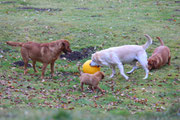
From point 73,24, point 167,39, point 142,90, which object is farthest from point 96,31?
point 142,90

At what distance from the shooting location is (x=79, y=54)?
12.8 meters

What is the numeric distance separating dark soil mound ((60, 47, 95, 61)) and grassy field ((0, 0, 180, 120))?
350 millimetres

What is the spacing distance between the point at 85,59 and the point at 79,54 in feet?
2.04

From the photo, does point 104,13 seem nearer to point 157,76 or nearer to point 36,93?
point 157,76

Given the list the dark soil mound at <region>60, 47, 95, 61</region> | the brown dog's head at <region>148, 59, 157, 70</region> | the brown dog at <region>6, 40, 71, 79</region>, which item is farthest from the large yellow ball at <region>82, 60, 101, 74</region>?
the brown dog's head at <region>148, 59, 157, 70</region>

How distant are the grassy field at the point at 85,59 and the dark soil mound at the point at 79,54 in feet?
1.15

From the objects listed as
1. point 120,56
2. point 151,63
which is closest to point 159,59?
point 151,63

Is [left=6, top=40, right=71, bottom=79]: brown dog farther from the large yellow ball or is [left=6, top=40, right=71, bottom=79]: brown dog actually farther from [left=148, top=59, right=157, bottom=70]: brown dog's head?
[left=148, top=59, right=157, bottom=70]: brown dog's head

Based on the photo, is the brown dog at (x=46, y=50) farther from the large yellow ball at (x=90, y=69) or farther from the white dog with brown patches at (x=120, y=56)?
the white dog with brown patches at (x=120, y=56)

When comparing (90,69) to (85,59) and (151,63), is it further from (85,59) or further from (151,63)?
(151,63)

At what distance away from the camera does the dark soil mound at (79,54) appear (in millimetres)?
12508

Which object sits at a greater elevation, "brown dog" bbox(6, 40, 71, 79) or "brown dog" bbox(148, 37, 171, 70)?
"brown dog" bbox(6, 40, 71, 79)

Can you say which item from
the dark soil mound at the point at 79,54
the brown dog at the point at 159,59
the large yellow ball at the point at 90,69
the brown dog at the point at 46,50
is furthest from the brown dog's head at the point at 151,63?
the brown dog at the point at 46,50

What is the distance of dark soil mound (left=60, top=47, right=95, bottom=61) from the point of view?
12.5 metres
